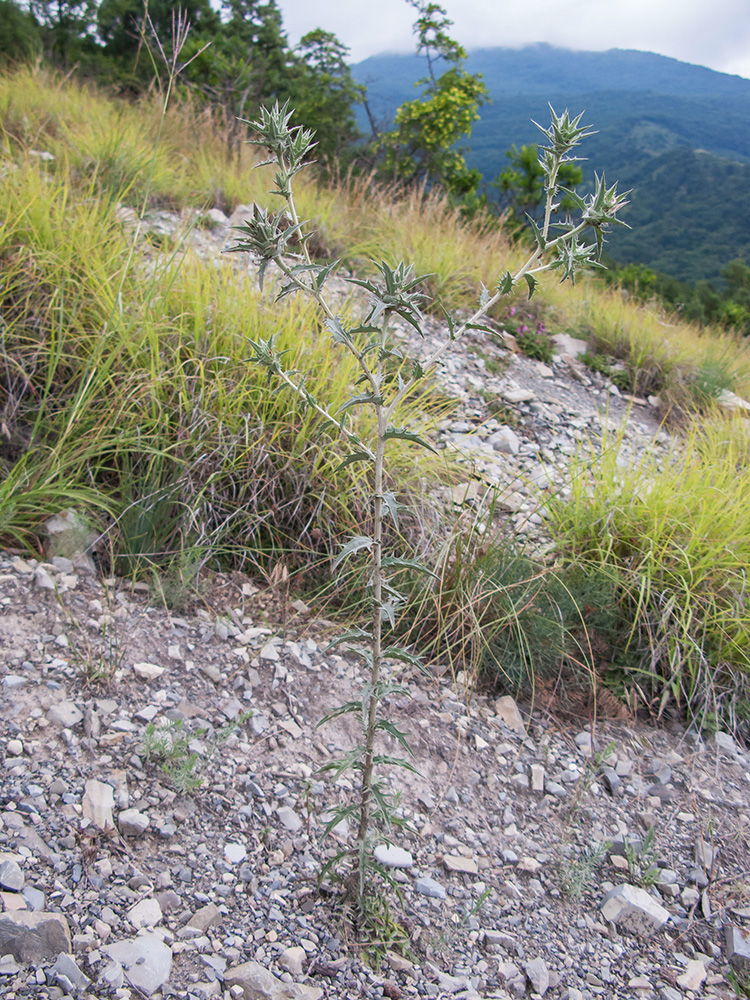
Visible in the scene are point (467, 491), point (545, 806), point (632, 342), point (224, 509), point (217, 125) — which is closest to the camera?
point (545, 806)

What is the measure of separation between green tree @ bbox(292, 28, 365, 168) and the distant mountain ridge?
2.36ft

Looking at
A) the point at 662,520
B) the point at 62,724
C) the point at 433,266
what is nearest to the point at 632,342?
the point at 433,266

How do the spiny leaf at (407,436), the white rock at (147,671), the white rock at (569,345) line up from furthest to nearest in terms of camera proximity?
the white rock at (569,345), the white rock at (147,671), the spiny leaf at (407,436)

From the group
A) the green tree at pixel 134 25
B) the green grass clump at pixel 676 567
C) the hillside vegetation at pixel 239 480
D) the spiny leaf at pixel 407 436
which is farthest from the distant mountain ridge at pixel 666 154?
the green tree at pixel 134 25

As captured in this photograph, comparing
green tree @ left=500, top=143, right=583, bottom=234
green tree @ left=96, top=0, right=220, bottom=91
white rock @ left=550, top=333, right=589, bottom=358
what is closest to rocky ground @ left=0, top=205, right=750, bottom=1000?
white rock @ left=550, top=333, right=589, bottom=358

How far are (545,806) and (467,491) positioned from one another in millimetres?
1346

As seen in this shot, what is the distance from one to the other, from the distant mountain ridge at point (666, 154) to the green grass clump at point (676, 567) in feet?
3.80

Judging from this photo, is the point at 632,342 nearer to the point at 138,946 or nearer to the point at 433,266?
the point at 433,266

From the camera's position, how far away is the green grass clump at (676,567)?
2.49 meters

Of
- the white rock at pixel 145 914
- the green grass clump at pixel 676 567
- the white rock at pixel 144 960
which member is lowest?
→ the white rock at pixel 145 914

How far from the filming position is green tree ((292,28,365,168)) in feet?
42.0

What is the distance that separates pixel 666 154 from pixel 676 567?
230ft

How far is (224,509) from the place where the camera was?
2658 mm

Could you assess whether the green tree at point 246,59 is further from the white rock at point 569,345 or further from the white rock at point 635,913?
the white rock at point 635,913
